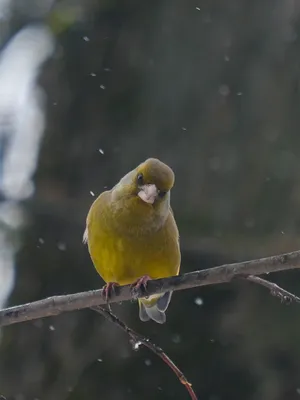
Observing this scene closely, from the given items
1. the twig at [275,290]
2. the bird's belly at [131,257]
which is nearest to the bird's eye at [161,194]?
the bird's belly at [131,257]

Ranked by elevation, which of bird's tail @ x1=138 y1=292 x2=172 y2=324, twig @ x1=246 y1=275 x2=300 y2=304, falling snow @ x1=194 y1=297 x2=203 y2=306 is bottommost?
falling snow @ x1=194 y1=297 x2=203 y2=306

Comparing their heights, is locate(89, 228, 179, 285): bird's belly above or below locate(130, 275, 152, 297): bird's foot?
below

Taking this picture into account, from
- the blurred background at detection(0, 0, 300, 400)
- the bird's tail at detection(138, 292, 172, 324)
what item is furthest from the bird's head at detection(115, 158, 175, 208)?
the blurred background at detection(0, 0, 300, 400)

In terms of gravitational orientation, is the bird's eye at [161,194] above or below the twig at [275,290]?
below

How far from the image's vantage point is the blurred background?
4.52m

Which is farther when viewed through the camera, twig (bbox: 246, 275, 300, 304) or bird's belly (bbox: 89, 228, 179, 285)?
bird's belly (bbox: 89, 228, 179, 285)

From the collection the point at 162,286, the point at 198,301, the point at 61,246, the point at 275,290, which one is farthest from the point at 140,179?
the point at 61,246

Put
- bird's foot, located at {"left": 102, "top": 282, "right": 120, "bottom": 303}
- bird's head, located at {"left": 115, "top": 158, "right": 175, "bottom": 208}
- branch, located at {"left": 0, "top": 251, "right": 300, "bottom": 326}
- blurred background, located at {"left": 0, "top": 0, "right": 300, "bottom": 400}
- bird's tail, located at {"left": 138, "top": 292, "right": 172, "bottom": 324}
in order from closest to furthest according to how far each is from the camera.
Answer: branch, located at {"left": 0, "top": 251, "right": 300, "bottom": 326} → bird's foot, located at {"left": 102, "top": 282, "right": 120, "bottom": 303} → bird's head, located at {"left": 115, "top": 158, "right": 175, "bottom": 208} → bird's tail, located at {"left": 138, "top": 292, "right": 172, "bottom": 324} → blurred background, located at {"left": 0, "top": 0, "right": 300, "bottom": 400}

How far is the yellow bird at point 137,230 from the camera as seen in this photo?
7.87 ft

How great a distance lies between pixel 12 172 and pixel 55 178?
56 cm

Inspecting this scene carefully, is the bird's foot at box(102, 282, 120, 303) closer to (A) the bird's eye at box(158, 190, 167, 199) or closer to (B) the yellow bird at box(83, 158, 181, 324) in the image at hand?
(B) the yellow bird at box(83, 158, 181, 324)

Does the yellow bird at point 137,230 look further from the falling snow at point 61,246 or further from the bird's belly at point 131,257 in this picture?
the falling snow at point 61,246

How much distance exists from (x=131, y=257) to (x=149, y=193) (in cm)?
22

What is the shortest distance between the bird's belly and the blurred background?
5.92ft
